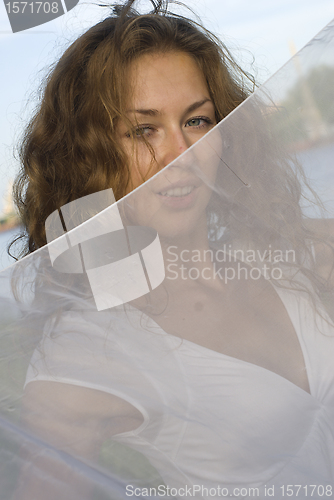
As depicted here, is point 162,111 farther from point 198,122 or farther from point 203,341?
point 203,341

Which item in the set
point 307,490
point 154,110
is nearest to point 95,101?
point 154,110

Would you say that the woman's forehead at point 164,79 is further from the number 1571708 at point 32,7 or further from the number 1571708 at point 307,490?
the number 1571708 at point 307,490

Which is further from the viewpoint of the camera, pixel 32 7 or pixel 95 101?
pixel 32 7

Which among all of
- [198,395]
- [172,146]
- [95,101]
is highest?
[95,101]

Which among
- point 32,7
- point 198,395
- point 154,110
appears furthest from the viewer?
point 32,7

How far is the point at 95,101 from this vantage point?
3.01ft

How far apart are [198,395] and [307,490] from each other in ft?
0.69

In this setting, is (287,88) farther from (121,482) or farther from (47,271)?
(121,482)

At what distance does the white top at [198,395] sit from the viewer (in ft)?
1.75

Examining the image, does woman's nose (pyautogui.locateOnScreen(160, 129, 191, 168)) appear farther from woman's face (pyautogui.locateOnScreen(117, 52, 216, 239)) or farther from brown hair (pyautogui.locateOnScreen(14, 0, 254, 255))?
brown hair (pyautogui.locateOnScreen(14, 0, 254, 255))

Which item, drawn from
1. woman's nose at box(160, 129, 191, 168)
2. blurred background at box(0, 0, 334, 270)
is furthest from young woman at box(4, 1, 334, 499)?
blurred background at box(0, 0, 334, 270)

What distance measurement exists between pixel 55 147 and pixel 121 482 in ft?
2.65

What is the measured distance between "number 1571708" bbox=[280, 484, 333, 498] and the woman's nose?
64cm

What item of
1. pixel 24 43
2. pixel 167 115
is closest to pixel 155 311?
pixel 167 115
